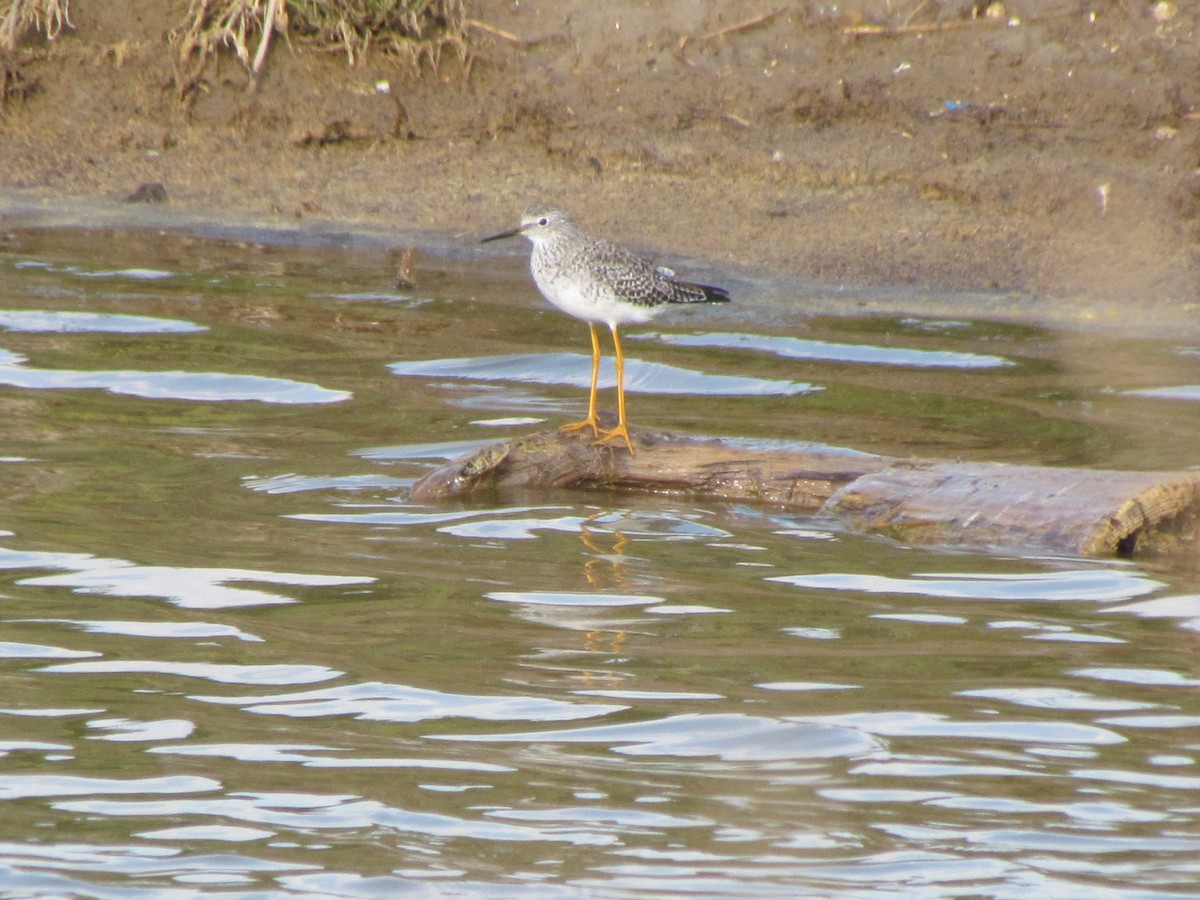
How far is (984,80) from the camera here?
1295 centimetres

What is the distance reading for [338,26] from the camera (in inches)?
551

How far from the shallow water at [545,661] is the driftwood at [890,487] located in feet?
0.40

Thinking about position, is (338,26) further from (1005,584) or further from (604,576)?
(1005,584)

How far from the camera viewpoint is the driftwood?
6266mm

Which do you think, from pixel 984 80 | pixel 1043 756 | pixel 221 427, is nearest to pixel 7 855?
pixel 1043 756

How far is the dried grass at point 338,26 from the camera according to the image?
14.0 m

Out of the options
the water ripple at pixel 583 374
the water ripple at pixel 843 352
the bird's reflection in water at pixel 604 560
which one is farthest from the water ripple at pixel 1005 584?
the water ripple at pixel 843 352

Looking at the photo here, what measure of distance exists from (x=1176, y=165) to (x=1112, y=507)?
21.4 feet

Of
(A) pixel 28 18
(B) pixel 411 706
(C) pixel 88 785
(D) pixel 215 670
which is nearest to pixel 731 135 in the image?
(A) pixel 28 18

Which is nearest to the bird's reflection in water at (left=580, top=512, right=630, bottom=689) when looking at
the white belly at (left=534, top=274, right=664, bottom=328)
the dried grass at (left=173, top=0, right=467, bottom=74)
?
the white belly at (left=534, top=274, right=664, bottom=328)

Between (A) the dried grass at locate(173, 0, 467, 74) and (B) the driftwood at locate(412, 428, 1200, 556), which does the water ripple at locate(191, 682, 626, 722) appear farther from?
(A) the dried grass at locate(173, 0, 467, 74)

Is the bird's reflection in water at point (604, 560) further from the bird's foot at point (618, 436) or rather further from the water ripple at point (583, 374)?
the water ripple at point (583, 374)

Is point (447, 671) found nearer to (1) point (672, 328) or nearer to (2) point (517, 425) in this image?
(2) point (517, 425)

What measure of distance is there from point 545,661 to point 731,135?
8629 mm
